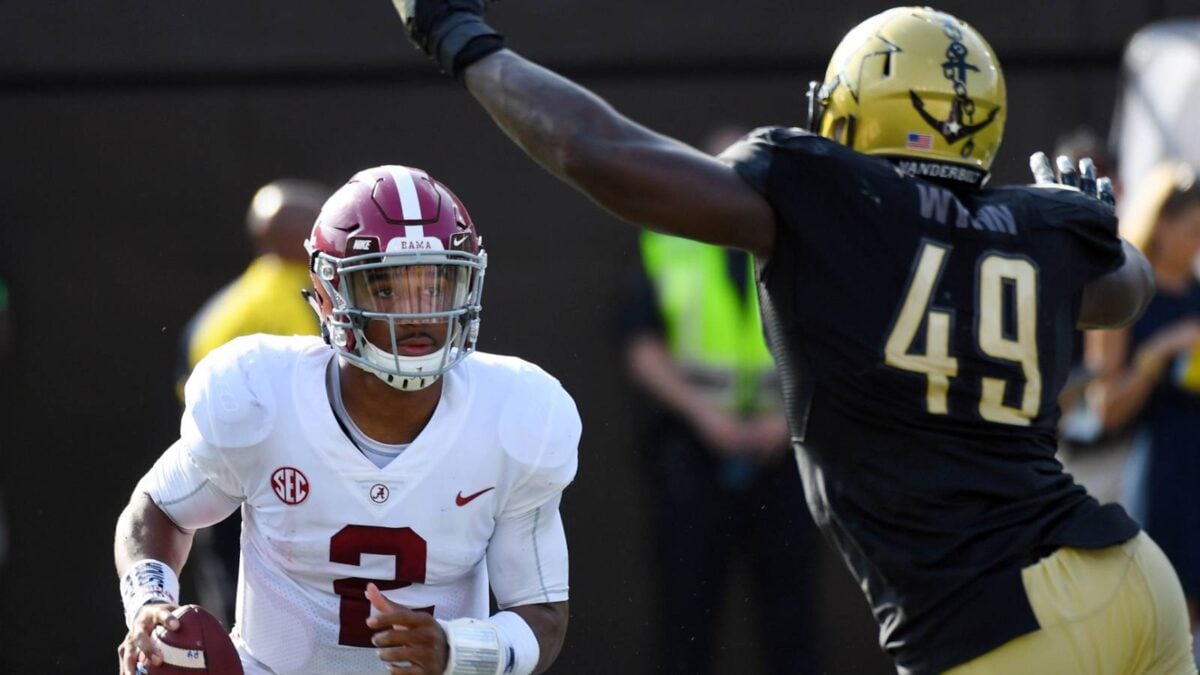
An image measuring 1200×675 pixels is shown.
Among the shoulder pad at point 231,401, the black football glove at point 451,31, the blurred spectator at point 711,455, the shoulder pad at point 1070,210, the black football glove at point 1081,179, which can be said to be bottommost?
the blurred spectator at point 711,455

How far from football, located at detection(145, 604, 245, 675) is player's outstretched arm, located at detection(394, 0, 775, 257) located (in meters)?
0.99

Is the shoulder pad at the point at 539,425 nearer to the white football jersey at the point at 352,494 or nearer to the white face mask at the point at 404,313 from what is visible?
the white football jersey at the point at 352,494

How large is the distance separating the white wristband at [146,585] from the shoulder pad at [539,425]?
650 millimetres

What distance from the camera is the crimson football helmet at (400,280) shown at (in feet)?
10.4

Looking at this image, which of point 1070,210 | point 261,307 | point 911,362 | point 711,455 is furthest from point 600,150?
point 711,455

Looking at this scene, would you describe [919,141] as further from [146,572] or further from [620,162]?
[146,572]

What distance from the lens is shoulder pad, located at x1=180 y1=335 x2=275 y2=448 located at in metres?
3.15

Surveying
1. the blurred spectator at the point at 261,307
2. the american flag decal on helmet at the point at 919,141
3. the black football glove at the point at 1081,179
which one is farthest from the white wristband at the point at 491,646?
the blurred spectator at the point at 261,307

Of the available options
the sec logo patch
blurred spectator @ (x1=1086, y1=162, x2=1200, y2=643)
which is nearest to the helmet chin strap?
the sec logo patch

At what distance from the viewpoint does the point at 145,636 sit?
299 centimetres

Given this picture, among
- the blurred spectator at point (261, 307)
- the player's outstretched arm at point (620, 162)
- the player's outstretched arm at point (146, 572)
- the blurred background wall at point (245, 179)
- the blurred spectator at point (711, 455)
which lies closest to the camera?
the player's outstretched arm at point (620, 162)

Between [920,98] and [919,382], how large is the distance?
19.8 inches

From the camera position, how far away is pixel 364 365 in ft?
10.4

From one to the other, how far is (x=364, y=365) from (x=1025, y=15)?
11.9 feet
